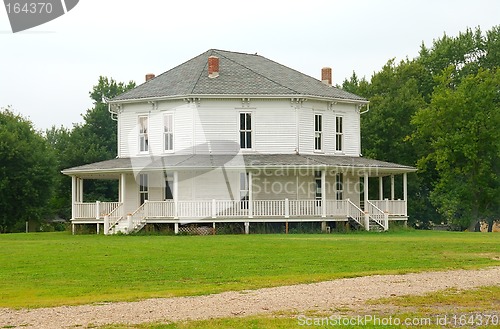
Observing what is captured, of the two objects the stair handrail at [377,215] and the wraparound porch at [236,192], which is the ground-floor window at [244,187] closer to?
the wraparound porch at [236,192]

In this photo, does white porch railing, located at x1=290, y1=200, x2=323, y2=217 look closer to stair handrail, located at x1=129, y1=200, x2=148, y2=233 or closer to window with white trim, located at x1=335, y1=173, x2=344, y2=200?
window with white trim, located at x1=335, y1=173, x2=344, y2=200

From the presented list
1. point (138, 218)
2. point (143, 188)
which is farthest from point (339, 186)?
point (138, 218)

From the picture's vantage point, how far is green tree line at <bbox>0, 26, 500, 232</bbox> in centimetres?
5506

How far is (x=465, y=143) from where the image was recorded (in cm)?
5478

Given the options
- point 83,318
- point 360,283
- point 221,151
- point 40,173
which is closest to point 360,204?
point 221,151

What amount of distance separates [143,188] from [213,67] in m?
7.62

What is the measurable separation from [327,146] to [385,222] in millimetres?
5897

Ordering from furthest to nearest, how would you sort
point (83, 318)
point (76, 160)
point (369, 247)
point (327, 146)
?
point (76, 160) → point (327, 146) → point (369, 247) → point (83, 318)

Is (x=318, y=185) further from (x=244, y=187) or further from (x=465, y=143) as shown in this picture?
(x=465, y=143)

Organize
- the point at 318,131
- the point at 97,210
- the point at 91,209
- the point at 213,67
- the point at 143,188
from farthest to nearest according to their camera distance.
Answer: the point at 213,67 < the point at 318,131 < the point at 143,188 < the point at 91,209 < the point at 97,210

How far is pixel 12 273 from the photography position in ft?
72.6

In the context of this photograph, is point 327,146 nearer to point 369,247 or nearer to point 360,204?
point 360,204

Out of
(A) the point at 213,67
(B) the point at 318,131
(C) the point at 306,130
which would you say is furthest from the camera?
(A) the point at 213,67

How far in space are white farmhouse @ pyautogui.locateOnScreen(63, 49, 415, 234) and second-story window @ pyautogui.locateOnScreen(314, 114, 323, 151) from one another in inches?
2.1
